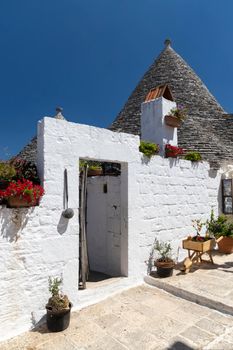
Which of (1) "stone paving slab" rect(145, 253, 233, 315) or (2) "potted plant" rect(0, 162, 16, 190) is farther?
(1) "stone paving slab" rect(145, 253, 233, 315)

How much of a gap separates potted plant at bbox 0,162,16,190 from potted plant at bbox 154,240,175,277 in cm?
375

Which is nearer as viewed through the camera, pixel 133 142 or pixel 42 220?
pixel 42 220

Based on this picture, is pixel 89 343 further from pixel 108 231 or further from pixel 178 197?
pixel 178 197

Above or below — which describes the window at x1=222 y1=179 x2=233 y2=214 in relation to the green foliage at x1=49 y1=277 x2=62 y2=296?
above

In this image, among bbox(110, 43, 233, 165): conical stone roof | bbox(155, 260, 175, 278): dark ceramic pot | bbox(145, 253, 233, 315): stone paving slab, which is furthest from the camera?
bbox(110, 43, 233, 165): conical stone roof

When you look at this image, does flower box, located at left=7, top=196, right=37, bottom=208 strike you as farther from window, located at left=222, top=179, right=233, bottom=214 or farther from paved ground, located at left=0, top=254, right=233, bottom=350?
window, located at left=222, top=179, right=233, bottom=214

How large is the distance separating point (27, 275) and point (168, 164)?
4.15 metres

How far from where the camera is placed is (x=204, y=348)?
3.31 m

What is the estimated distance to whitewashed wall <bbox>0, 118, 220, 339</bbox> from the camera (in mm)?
3828

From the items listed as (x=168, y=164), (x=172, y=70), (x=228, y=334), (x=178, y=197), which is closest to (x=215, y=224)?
(x=178, y=197)

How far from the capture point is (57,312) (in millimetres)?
3795

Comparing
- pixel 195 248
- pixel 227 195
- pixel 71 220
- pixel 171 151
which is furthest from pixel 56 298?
pixel 227 195

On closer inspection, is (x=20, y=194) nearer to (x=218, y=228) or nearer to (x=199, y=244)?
(x=199, y=244)

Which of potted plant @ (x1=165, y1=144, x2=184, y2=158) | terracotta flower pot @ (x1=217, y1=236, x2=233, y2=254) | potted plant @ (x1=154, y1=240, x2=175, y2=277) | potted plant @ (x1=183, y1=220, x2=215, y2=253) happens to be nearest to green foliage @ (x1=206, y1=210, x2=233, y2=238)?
terracotta flower pot @ (x1=217, y1=236, x2=233, y2=254)
